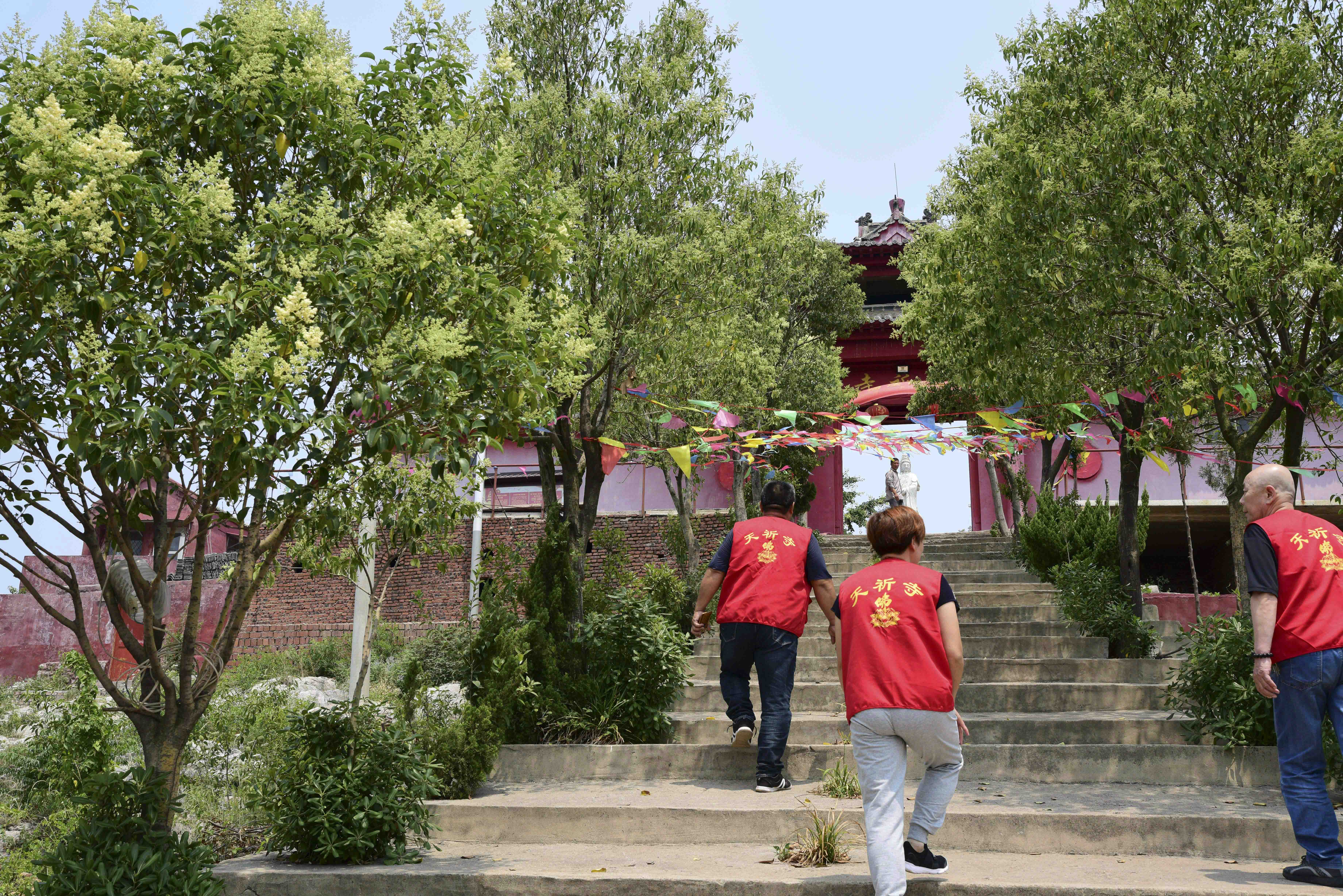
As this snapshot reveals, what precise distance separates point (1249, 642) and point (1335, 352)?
2037 mm

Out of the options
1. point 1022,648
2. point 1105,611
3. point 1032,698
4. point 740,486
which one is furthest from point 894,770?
point 740,486

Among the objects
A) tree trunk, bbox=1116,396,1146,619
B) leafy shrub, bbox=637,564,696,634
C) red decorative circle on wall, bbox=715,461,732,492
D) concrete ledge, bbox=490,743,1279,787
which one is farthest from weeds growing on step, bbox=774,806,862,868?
red decorative circle on wall, bbox=715,461,732,492

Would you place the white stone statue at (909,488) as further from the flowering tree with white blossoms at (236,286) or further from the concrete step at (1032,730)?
the flowering tree with white blossoms at (236,286)

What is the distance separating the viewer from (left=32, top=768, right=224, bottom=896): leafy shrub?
4359mm

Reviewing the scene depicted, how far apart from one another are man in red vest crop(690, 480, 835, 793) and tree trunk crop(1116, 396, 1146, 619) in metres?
5.01

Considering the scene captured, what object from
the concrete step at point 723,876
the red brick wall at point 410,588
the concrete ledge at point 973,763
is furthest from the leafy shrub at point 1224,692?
the red brick wall at point 410,588

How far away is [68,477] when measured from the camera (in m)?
4.53

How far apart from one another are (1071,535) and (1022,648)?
3.00 m

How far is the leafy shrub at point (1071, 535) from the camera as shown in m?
11.4

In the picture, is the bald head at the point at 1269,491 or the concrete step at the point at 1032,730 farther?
the concrete step at the point at 1032,730

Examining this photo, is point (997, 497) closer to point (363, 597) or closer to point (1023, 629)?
point (1023, 629)

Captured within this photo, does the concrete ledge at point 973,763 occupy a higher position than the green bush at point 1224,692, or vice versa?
the green bush at point 1224,692

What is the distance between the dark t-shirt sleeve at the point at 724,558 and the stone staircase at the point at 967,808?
47.7 inches

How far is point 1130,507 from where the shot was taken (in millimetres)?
10172
